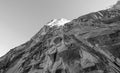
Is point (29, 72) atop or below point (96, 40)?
atop

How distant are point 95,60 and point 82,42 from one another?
671 cm

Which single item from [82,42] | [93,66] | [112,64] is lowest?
[112,64]

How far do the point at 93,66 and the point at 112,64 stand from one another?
11.1ft

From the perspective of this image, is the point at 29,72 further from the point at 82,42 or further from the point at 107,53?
the point at 107,53

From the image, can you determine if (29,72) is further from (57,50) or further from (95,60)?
(95,60)

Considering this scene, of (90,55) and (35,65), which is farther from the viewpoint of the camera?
(35,65)

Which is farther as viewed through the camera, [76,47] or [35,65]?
[35,65]

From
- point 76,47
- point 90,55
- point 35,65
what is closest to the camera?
point 90,55

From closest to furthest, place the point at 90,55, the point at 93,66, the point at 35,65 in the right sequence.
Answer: the point at 93,66 → the point at 90,55 → the point at 35,65

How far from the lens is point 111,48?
2711cm

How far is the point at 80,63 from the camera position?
24.5 metres

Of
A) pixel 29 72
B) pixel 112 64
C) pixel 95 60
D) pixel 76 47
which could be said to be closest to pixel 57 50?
pixel 76 47

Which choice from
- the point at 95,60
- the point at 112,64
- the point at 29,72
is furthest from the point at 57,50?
the point at 112,64

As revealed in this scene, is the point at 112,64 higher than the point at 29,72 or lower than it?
lower
